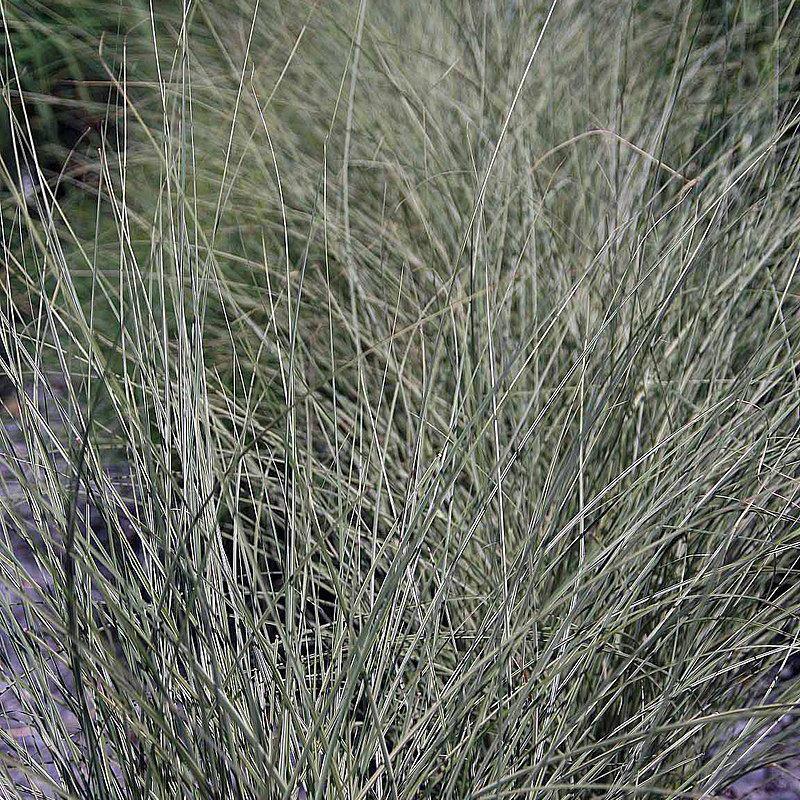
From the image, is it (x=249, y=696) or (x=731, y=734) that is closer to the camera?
(x=249, y=696)

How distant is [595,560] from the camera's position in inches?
37.3

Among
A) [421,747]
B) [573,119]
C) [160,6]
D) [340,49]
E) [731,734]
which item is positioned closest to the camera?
[421,747]

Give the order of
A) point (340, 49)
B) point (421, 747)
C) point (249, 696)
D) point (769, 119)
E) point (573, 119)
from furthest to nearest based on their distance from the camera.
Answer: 1. point (340, 49)
2. point (573, 119)
3. point (769, 119)
4. point (421, 747)
5. point (249, 696)

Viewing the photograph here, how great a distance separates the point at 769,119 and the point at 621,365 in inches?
38.9

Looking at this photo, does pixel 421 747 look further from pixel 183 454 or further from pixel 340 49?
pixel 340 49

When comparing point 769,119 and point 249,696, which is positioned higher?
point 769,119

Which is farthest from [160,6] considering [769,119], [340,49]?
[769,119]

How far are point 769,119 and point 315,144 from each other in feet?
3.44

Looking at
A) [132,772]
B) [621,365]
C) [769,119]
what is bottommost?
[132,772]

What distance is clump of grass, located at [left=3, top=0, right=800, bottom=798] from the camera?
94cm

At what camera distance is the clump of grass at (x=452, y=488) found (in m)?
0.94

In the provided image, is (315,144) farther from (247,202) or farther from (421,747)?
(421,747)

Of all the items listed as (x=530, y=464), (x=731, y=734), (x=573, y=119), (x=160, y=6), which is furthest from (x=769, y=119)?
(x=160, y=6)

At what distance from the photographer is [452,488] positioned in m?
1.00
